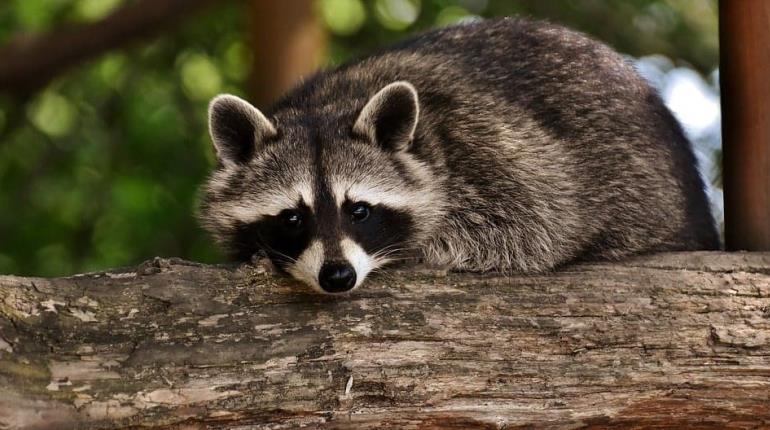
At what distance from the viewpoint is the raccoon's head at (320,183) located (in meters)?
3.91

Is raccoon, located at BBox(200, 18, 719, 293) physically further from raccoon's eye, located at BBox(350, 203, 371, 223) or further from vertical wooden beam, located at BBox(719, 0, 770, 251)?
vertical wooden beam, located at BBox(719, 0, 770, 251)

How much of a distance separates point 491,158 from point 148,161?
420 cm

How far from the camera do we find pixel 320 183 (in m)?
3.97

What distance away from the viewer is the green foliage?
7812mm

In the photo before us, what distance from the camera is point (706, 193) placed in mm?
5066

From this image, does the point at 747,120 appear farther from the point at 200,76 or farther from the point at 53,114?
the point at 53,114

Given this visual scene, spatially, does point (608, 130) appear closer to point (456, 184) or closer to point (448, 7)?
point (456, 184)

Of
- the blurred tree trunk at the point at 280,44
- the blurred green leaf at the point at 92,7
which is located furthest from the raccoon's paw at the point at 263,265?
the blurred green leaf at the point at 92,7

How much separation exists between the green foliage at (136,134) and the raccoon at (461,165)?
3004 mm

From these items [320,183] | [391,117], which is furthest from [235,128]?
[391,117]

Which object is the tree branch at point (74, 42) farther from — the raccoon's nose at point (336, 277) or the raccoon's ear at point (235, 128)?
the raccoon's nose at point (336, 277)

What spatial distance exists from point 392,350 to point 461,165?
1081 mm

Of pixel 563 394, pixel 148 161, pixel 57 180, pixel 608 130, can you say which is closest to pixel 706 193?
pixel 608 130

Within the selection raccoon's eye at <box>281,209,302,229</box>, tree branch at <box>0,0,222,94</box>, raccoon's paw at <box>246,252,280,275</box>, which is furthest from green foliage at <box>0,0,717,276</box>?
raccoon's paw at <box>246,252,280,275</box>
